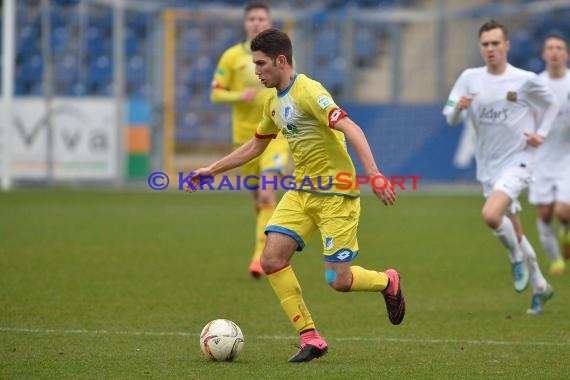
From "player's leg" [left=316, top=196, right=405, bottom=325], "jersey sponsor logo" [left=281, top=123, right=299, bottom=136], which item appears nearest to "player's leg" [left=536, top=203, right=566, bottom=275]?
"player's leg" [left=316, top=196, right=405, bottom=325]

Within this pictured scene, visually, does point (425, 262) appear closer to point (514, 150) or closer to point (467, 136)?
point (514, 150)

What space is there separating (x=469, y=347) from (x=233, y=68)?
505 centimetres

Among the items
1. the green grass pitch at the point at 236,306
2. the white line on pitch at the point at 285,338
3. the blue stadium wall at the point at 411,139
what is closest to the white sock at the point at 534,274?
the green grass pitch at the point at 236,306

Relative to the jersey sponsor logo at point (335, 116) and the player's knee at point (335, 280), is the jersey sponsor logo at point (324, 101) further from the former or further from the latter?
the player's knee at point (335, 280)

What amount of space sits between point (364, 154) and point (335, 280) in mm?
990

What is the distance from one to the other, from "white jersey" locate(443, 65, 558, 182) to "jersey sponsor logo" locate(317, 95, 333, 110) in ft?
8.42

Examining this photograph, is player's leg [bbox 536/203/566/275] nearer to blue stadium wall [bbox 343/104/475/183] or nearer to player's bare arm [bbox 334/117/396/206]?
player's bare arm [bbox 334/117/396/206]

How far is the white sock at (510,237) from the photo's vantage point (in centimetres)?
888

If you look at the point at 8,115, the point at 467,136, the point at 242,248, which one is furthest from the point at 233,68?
the point at 467,136

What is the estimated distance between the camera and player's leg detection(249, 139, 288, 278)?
10938mm

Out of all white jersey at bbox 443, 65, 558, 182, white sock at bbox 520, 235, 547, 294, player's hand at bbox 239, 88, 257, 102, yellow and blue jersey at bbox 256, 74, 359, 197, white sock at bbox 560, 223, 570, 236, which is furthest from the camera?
white sock at bbox 560, 223, 570, 236

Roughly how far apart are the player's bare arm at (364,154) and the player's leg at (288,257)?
70 centimetres

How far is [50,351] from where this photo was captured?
7020mm

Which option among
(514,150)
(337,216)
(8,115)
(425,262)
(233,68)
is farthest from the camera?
(8,115)
